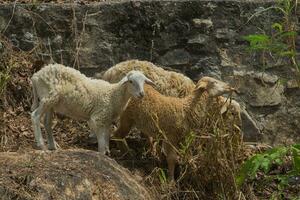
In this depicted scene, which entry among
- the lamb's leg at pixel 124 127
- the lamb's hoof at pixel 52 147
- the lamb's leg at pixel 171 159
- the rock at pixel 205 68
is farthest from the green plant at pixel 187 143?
the rock at pixel 205 68

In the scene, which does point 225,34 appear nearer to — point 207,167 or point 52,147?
point 207,167

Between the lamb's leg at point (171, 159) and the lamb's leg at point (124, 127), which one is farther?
the lamb's leg at point (124, 127)

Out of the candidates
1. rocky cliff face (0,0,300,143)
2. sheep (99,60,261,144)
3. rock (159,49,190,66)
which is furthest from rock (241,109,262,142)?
rock (159,49,190,66)

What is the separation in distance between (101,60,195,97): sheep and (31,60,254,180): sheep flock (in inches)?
13.8

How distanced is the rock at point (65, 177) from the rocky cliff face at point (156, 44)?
1939mm

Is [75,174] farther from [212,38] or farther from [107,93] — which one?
[212,38]

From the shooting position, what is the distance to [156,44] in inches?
308

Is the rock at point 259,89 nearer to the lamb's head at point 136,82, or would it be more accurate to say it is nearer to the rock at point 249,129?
the rock at point 249,129

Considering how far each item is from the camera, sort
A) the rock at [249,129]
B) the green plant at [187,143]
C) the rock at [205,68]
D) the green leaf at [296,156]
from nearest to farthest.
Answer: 1. the green leaf at [296,156]
2. the green plant at [187,143]
3. the rock at [249,129]
4. the rock at [205,68]

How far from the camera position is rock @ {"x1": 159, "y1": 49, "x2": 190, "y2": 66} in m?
7.76

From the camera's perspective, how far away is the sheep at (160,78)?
284 inches

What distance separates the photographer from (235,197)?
21.7 feet

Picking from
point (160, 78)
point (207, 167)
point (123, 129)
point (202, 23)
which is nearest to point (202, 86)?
point (160, 78)

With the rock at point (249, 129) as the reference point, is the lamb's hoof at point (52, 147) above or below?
above
